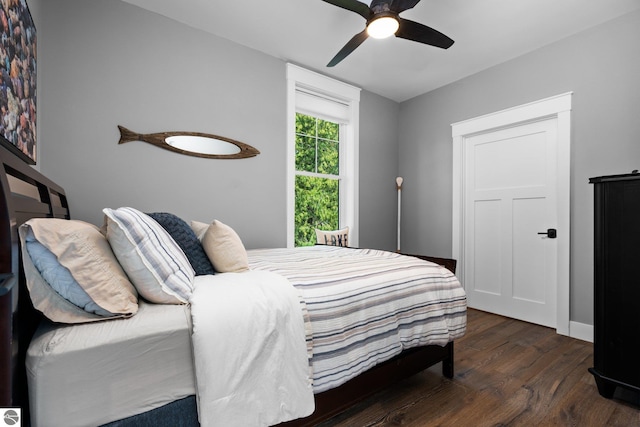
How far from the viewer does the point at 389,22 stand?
2.00m

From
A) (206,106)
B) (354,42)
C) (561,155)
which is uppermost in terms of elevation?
(354,42)

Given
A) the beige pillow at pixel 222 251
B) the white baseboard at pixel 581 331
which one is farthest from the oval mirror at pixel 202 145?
the white baseboard at pixel 581 331

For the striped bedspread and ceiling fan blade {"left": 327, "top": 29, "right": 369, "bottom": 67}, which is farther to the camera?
ceiling fan blade {"left": 327, "top": 29, "right": 369, "bottom": 67}

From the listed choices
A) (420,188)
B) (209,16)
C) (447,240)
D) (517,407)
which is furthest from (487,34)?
(517,407)

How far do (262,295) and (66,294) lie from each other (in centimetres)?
62

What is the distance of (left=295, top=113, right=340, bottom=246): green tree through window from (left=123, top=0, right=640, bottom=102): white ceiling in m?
0.69

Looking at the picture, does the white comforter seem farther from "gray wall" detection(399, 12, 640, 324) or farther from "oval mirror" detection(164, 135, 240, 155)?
"gray wall" detection(399, 12, 640, 324)

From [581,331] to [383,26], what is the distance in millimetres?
3045

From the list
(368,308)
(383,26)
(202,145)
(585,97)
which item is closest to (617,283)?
(368,308)

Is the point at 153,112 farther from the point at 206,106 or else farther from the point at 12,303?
the point at 12,303

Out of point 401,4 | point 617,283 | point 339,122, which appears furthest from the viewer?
point 339,122

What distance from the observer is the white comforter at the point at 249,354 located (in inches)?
39.9

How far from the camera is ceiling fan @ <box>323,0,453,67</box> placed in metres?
1.91

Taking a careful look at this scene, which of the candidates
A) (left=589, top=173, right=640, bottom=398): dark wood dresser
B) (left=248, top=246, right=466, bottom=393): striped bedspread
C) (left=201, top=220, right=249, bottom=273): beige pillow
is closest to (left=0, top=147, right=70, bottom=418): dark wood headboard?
A: (left=201, top=220, right=249, bottom=273): beige pillow
